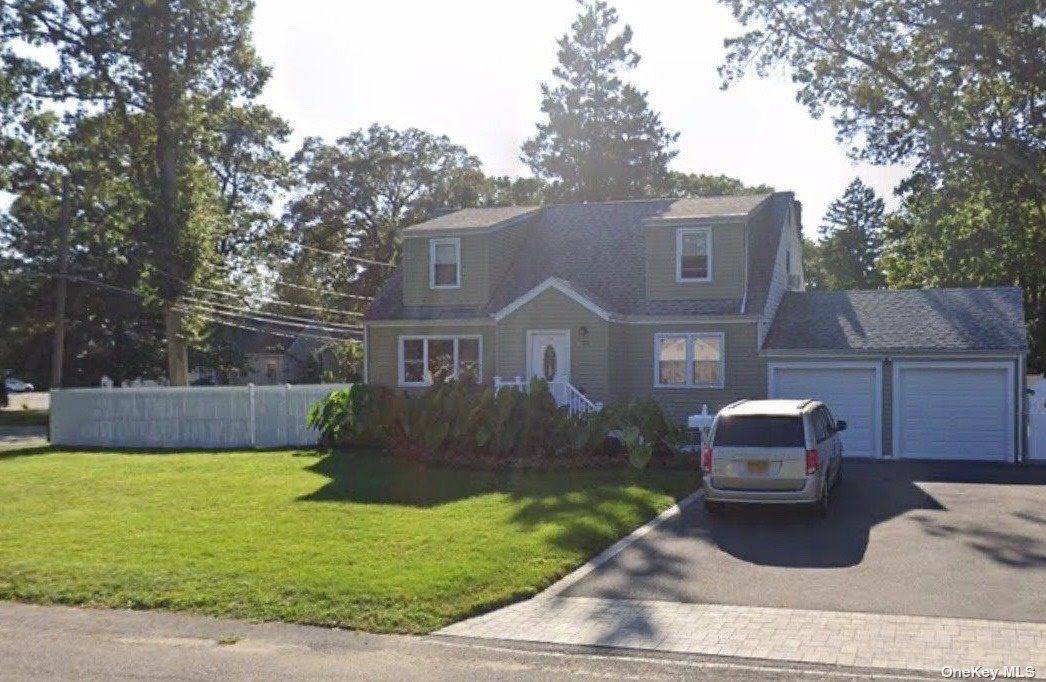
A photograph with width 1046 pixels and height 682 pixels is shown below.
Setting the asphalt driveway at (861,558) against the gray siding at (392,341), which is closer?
the asphalt driveway at (861,558)

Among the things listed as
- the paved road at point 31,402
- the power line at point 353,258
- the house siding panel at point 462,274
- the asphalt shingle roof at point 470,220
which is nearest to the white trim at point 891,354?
the house siding panel at point 462,274

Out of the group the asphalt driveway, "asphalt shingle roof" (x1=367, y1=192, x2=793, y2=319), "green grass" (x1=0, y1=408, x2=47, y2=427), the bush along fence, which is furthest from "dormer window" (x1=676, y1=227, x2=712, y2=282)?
"green grass" (x1=0, y1=408, x2=47, y2=427)

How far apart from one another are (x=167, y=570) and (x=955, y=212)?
37186 mm

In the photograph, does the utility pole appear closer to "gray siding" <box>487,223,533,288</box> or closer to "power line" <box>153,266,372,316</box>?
"power line" <box>153,266,372,316</box>

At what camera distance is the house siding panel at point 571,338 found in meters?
26.7

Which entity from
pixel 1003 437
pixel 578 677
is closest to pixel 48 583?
pixel 578 677

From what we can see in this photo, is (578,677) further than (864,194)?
No

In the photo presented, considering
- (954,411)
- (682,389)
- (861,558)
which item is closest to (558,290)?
(682,389)

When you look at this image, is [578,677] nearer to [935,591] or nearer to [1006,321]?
[935,591]

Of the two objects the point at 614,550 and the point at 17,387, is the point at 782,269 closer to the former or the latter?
the point at 614,550

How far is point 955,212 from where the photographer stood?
4144 cm

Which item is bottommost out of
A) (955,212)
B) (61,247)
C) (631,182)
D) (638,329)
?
(638,329)

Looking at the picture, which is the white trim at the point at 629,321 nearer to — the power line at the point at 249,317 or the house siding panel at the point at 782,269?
the house siding panel at the point at 782,269

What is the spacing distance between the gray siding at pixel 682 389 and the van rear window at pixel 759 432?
10.9 meters
